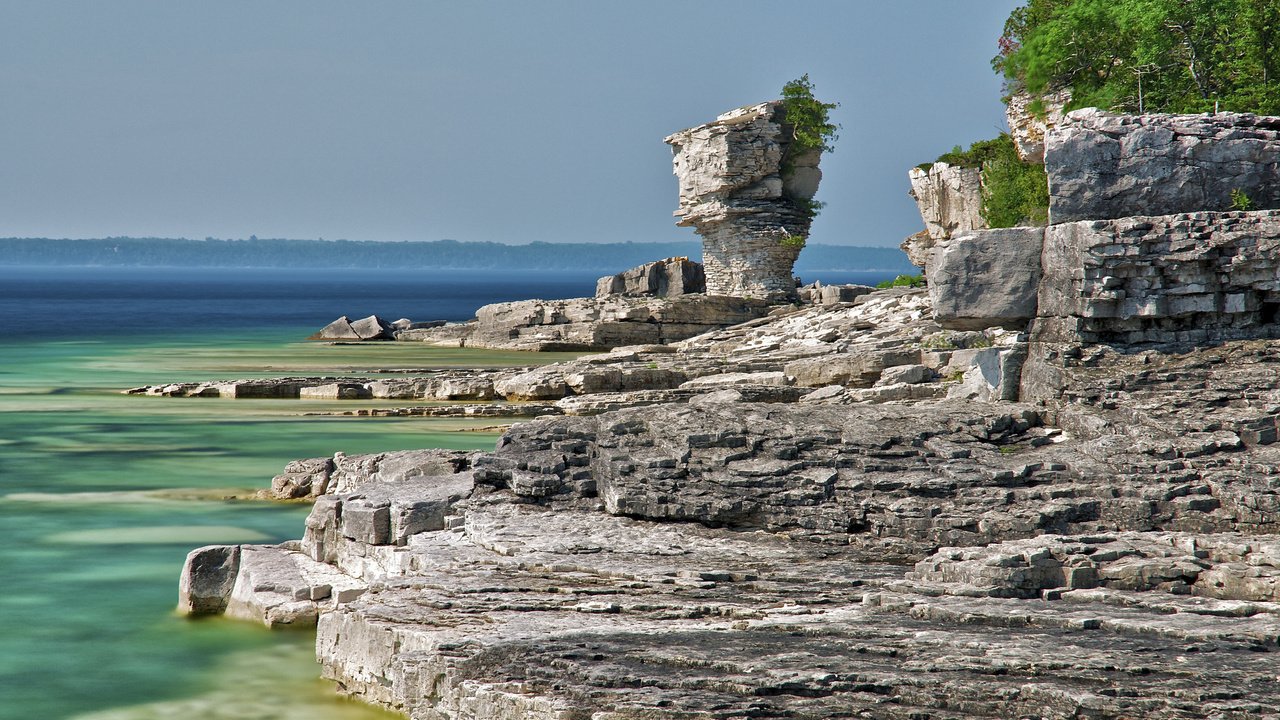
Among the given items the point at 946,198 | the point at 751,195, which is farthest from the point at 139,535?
the point at 751,195

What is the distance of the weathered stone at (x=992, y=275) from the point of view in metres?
10.7

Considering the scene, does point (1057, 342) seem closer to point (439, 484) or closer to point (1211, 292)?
point (1211, 292)

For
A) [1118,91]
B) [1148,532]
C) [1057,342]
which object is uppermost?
[1118,91]

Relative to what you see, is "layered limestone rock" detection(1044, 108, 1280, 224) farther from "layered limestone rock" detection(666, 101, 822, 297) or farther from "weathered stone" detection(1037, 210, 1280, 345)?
"layered limestone rock" detection(666, 101, 822, 297)

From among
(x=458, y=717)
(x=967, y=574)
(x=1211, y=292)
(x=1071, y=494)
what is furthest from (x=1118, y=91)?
(x=458, y=717)

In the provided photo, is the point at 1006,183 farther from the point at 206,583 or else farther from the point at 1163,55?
the point at 206,583

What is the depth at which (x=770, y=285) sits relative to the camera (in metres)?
44.2

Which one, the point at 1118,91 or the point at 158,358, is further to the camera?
the point at 158,358

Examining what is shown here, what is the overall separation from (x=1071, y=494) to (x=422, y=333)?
43.0 m

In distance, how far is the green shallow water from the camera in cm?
883

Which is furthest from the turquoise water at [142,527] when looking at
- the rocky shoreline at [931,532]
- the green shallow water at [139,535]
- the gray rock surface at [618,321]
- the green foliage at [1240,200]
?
the green foliage at [1240,200]

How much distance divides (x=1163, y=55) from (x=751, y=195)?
69.7 feet

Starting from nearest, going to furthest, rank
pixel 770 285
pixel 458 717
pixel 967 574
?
pixel 458 717 → pixel 967 574 → pixel 770 285

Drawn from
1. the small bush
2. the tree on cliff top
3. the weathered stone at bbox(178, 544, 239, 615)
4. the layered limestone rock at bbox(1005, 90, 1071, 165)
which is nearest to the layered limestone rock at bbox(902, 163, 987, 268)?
the small bush
